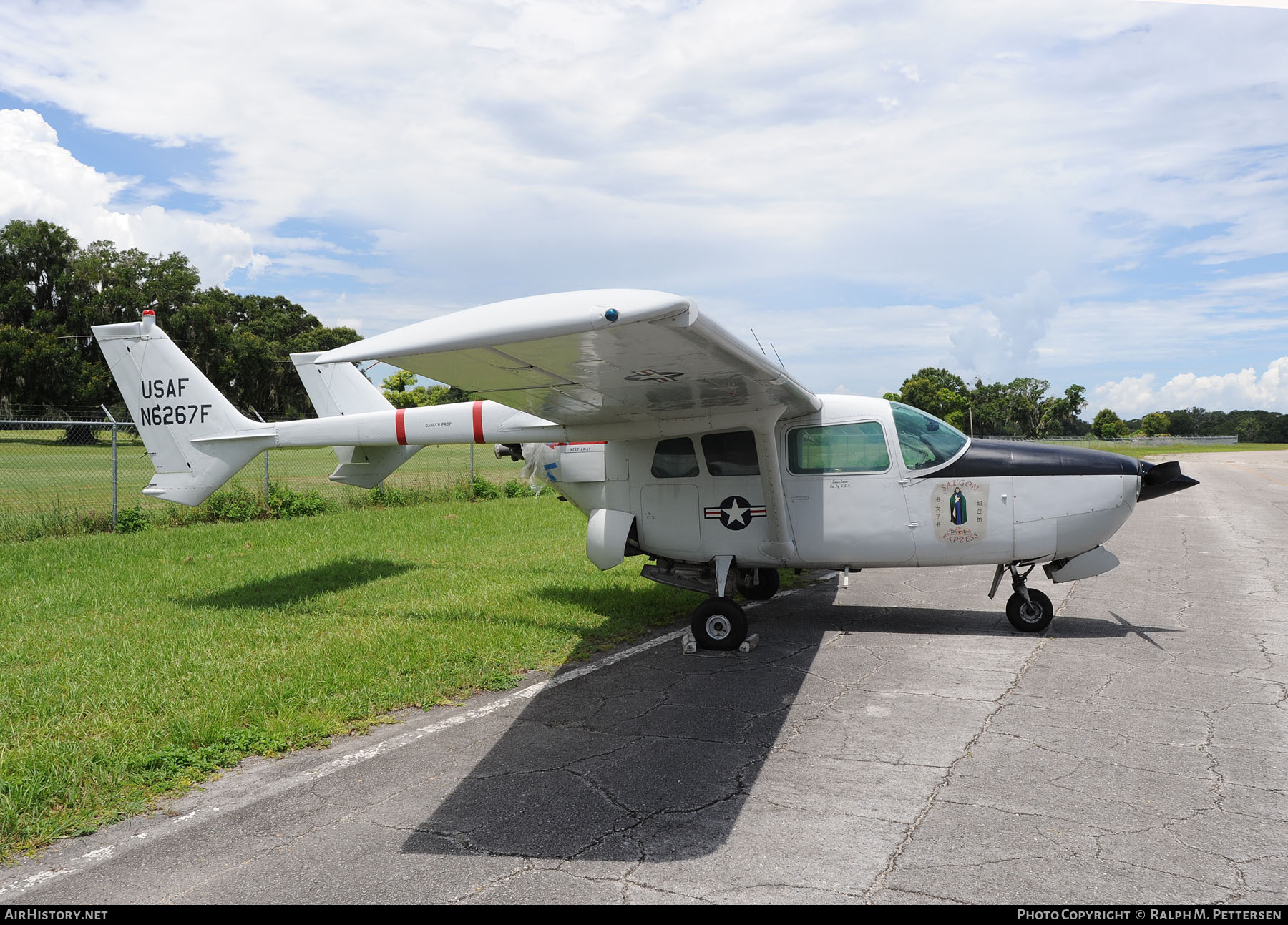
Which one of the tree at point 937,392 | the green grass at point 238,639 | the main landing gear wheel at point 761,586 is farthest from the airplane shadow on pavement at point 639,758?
the tree at point 937,392

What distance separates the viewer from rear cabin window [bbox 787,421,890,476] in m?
7.11

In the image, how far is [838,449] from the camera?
718cm

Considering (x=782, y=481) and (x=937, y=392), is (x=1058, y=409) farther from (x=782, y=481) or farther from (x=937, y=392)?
(x=782, y=481)

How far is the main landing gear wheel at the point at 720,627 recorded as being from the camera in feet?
21.9

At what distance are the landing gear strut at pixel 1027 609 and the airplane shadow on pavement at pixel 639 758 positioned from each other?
21 centimetres

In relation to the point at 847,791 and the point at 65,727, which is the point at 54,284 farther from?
the point at 847,791

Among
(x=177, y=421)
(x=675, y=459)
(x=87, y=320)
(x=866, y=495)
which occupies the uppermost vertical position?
(x=87, y=320)

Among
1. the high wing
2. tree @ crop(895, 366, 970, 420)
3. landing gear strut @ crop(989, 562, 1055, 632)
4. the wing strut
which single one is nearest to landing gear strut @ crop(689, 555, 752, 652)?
the wing strut

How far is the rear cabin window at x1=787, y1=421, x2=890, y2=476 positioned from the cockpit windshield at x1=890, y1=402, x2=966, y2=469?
183 millimetres

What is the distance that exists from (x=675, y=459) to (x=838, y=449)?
1.50 m

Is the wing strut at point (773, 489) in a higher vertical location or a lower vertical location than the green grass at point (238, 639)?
higher

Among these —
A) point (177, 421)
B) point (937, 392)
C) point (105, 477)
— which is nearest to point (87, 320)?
point (105, 477)

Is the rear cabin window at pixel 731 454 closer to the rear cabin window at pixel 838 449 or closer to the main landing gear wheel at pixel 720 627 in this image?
the rear cabin window at pixel 838 449

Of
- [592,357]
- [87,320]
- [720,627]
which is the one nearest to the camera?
[592,357]
